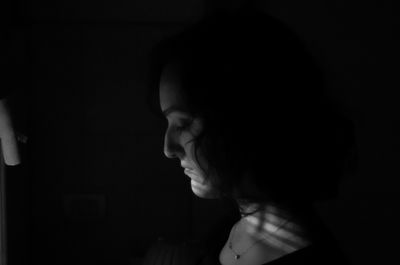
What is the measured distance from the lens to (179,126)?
76cm

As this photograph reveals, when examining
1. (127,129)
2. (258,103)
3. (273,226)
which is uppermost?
(258,103)

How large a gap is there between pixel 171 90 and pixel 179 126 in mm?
65

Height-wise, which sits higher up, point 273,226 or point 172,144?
point 172,144

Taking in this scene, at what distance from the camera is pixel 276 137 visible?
77 cm

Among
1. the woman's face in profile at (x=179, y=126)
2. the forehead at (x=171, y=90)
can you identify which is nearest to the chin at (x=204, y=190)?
the woman's face in profile at (x=179, y=126)

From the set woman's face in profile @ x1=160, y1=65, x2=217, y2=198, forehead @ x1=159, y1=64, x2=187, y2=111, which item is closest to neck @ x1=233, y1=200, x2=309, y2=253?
woman's face in profile @ x1=160, y1=65, x2=217, y2=198

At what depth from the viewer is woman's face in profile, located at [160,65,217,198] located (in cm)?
74

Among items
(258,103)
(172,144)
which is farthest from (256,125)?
(172,144)

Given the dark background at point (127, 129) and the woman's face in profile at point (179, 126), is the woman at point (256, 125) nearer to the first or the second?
the woman's face in profile at point (179, 126)

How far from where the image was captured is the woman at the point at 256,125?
72 centimetres

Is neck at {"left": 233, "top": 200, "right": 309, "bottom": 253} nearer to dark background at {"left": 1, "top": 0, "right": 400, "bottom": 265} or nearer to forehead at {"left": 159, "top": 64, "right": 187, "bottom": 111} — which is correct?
forehead at {"left": 159, "top": 64, "right": 187, "bottom": 111}

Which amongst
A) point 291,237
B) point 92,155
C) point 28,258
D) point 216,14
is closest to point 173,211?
point 92,155

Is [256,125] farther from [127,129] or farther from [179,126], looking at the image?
[127,129]

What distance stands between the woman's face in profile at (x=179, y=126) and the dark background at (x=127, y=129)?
0.46m
